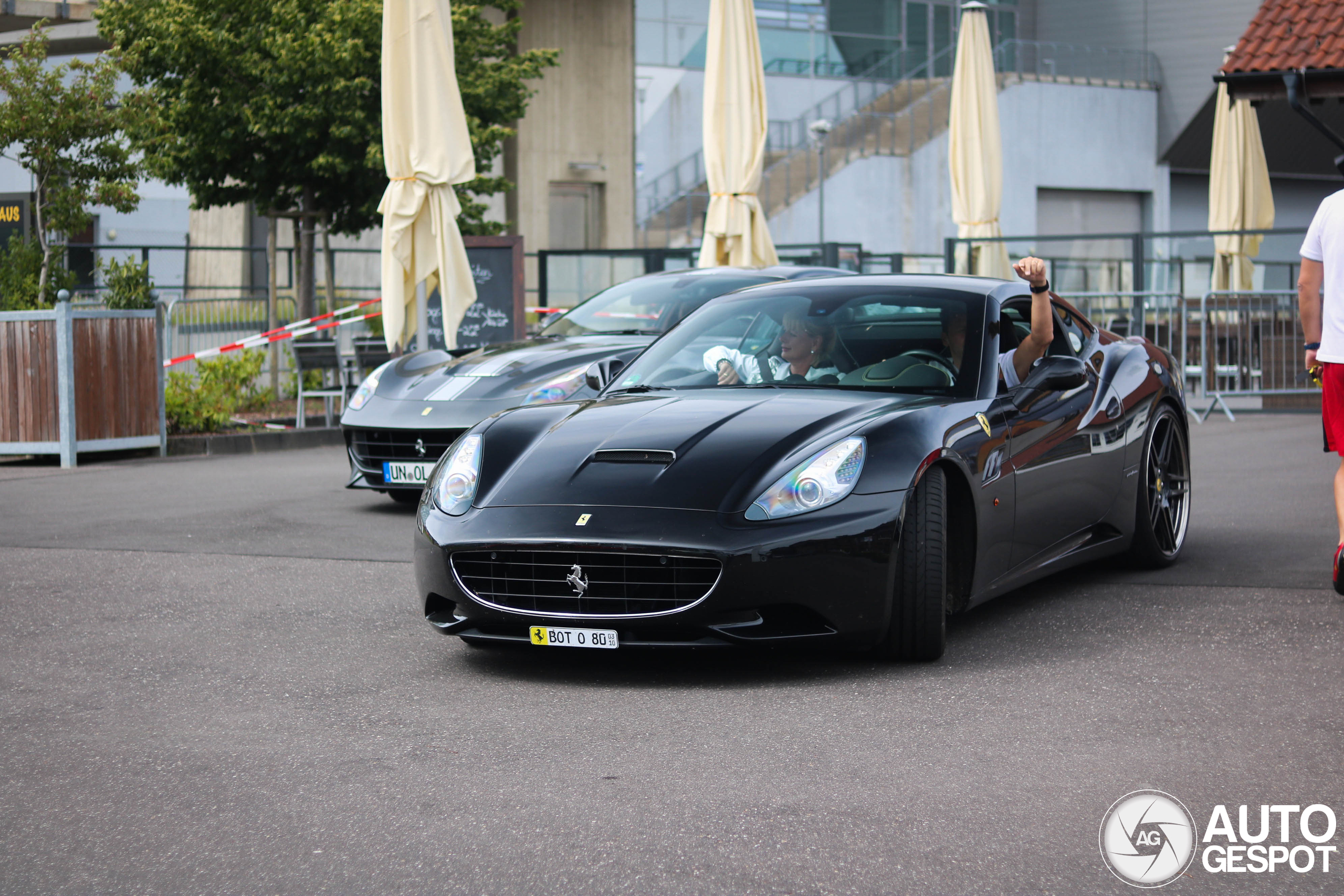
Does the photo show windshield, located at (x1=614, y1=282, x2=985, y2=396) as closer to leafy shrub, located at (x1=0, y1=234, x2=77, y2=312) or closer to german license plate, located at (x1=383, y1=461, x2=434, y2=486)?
german license plate, located at (x1=383, y1=461, x2=434, y2=486)

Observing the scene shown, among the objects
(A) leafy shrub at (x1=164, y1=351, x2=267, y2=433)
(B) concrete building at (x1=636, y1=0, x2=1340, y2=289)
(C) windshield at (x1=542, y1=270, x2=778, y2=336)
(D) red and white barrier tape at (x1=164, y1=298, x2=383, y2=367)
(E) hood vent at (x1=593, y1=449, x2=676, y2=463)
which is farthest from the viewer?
(B) concrete building at (x1=636, y1=0, x2=1340, y2=289)

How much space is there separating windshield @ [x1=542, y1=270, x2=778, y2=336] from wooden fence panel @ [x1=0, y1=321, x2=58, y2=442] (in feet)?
16.1

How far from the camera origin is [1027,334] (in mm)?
6355

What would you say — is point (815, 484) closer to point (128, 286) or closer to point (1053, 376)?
point (1053, 376)

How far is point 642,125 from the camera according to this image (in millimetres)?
Result: 41812

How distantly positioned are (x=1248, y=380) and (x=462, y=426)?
35.8ft

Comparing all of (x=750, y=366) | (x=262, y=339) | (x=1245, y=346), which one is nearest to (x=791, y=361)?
(x=750, y=366)

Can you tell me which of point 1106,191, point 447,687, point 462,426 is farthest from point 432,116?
point 1106,191

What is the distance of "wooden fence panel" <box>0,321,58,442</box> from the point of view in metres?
13.2

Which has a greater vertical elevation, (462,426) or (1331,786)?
(462,426)

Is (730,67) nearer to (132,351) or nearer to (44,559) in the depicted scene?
(132,351)

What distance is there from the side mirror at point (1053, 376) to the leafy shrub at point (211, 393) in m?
10.0

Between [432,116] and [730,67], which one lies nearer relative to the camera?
[432,116]

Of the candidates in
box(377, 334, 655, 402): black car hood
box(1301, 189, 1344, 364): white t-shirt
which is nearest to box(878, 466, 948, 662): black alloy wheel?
box(1301, 189, 1344, 364): white t-shirt
